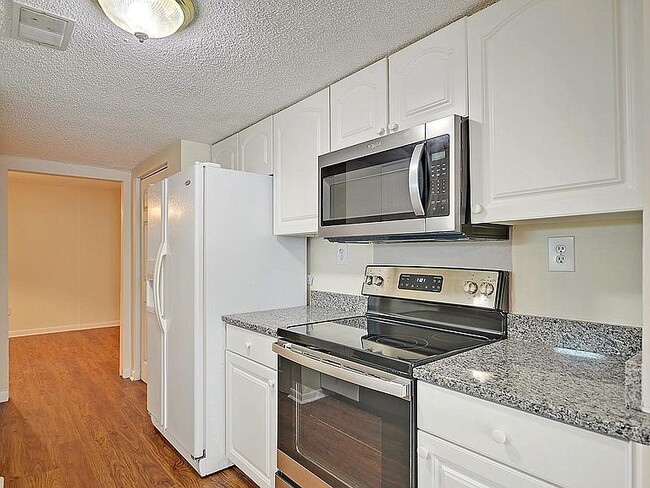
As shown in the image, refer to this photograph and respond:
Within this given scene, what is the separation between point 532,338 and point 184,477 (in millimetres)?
1876

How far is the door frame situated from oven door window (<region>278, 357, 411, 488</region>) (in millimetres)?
2853

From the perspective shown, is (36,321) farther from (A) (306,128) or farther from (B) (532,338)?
(B) (532,338)

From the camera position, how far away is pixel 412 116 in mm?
1659

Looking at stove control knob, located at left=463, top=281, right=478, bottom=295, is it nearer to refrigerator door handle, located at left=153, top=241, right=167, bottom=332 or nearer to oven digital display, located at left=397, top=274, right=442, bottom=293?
oven digital display, located at left=397, top=274, right=442, bottom=293

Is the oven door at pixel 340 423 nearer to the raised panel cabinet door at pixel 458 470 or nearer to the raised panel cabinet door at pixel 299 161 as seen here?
the raised panel cabinet door at pixel 458 470

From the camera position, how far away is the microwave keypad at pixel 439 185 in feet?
4.81

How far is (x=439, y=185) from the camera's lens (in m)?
1.49

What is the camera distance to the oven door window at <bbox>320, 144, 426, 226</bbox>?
162cm

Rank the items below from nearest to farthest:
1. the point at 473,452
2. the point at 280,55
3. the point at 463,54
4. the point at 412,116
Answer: the point at 473,452
the point at 463,54
the point at 412,116
the point at 280,55

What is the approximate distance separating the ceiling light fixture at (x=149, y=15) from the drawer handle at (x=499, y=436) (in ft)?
5.29

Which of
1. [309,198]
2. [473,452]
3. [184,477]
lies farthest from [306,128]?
[184,477]

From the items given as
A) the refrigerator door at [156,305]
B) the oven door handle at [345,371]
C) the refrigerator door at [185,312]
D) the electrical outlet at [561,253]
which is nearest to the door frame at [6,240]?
the refrigerator door at [156,305]

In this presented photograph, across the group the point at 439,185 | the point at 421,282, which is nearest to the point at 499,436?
the point at 439,185

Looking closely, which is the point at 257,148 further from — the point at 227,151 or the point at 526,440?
the point at 526,440
